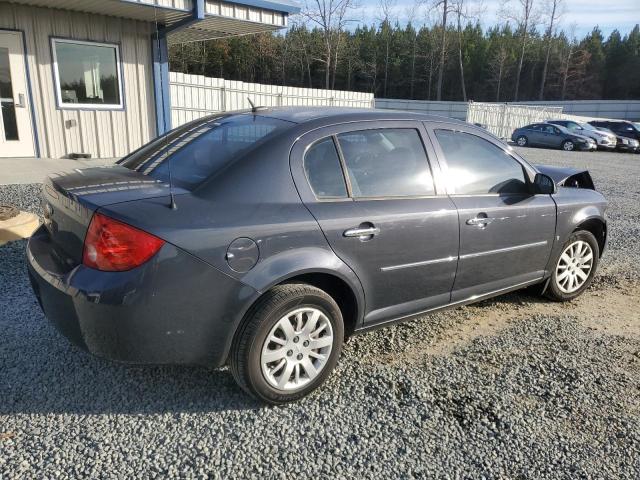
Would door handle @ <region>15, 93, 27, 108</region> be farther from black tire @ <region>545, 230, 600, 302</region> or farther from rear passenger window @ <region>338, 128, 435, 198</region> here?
black tire @ <region>545, 230, 600, 302</region>

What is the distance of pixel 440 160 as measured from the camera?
3.49 meters

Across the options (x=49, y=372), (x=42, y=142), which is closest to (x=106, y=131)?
(x=42, y=142)

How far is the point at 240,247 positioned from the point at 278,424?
98 cm

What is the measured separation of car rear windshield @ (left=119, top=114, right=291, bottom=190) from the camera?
2861 millimetres

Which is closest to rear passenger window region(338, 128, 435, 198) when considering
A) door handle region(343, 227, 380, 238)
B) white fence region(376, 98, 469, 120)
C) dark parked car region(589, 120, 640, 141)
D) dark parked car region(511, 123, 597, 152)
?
door handle region(343, 227, 380, 238)

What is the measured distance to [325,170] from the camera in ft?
9.78

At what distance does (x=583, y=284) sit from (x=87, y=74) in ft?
32.4

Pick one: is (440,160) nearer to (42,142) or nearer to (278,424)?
(278,424)

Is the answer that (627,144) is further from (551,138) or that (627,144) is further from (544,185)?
(544,185)

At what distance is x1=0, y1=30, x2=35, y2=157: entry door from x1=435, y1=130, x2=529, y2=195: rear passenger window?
9026 mm

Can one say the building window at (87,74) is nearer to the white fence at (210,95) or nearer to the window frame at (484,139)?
the white fence at (210,95)

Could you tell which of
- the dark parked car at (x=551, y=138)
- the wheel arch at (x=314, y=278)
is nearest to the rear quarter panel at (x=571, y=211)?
the wheel arch at (x=314, y=278)

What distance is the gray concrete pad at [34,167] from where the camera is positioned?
8.02 meters

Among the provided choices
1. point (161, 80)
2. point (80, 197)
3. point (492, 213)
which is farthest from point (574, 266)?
point (161, 80)
